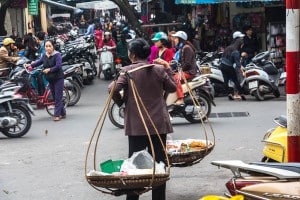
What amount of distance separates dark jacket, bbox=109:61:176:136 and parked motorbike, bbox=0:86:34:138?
5.49 meters

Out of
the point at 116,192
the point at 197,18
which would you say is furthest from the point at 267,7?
the point at 116,192

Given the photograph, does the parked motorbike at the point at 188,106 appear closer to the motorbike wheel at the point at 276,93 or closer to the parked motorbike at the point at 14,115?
the parked motorbike at the point at 14,115

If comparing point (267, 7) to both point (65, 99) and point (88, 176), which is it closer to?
point (65, 99)

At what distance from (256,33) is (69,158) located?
38.2ft

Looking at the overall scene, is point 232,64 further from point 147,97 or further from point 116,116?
point 147,97

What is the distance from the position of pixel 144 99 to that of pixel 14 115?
5.65 metres

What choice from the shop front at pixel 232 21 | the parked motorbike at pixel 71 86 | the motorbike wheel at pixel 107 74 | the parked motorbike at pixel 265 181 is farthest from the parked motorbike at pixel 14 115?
the motorbike wheel at pixel 107 74

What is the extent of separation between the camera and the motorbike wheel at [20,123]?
10.7 meters

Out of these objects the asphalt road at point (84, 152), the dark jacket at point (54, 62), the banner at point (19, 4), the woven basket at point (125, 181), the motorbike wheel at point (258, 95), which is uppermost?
the banner at point (19, 4)

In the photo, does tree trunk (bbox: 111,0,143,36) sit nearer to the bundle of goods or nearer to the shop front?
the shop front

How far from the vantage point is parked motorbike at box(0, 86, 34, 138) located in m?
10.6

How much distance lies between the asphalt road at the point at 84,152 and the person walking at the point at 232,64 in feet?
1.76

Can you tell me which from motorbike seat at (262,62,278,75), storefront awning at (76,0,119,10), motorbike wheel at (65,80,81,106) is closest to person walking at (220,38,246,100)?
motorbike seat at (262,62,278,75)

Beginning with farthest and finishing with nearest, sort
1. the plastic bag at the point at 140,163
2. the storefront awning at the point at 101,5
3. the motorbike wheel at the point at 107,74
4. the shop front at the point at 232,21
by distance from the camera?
the storefront awning at the point at 101,5, the motorbike wheel at the point at 107,74, the shop front at the point at 232,21, the plastic bag at the point at 140,163
